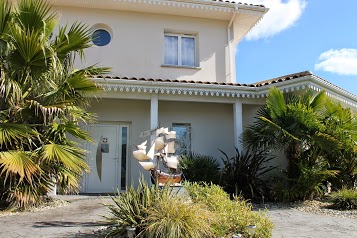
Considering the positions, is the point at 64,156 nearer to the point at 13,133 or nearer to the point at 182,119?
the point at 13,133

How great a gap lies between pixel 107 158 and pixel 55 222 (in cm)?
529

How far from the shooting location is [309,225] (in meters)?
6.96

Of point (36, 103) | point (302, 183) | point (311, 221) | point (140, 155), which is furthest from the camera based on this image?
point (302, 183)

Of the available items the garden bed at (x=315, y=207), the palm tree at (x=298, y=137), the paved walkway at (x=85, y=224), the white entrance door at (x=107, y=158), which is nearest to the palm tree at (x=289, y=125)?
the palm tree at (x=298, y=137)

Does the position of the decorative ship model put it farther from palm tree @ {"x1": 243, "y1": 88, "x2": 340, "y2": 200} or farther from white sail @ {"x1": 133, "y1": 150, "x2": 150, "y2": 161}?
palm tree @ {"x1": 243, "y1": 88, "x2": 340, "y2": 200}

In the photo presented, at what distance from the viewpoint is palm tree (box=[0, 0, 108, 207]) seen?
7.50 m

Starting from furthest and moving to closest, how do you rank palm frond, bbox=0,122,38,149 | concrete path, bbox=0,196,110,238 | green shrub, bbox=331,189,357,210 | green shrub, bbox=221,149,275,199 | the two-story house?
the two-story house < green shrub, bbox=221,149,275,199 < green shrub, bbox=331,189,357,210 < palm frond, bbox=0,122,38,149 < concrete path, bbox=0,196,110,238

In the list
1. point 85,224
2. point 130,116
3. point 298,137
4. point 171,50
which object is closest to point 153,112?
point 130,116

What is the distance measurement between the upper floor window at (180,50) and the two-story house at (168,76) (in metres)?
0.04

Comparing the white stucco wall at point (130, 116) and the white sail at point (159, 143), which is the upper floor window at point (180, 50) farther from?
the white sail at point (159, 143)

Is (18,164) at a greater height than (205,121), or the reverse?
(205,121)

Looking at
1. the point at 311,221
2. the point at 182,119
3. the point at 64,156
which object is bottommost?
the point at 311,221

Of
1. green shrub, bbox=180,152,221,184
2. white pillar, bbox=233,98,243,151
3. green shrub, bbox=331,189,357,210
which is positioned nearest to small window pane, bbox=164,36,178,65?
white pillar, bbox=233,98,243,151

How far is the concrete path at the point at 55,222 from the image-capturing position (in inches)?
225
